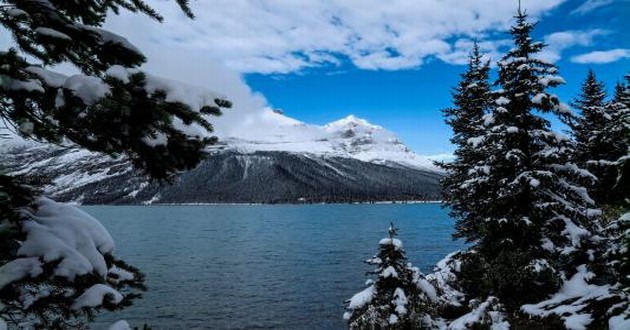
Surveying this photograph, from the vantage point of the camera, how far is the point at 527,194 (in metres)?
21.0

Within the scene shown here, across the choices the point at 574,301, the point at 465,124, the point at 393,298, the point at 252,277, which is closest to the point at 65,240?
the point at 393,298

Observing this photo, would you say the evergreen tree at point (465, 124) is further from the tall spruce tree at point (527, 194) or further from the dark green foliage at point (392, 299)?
the dark green foliage at point (392, 299)

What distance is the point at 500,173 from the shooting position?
72.3 feet

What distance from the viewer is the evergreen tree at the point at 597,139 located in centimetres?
2466

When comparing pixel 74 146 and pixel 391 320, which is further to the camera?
pixel 391 320

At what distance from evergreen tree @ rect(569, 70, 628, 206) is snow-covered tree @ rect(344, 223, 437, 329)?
39.7 ft

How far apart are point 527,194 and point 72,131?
68.5 ft

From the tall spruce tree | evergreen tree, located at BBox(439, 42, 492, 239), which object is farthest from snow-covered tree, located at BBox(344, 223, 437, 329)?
evergreen tree, located at BBox(439, 42, 492, 239)

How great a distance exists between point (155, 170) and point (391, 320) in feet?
43.1

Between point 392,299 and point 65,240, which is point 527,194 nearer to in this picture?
point 392,299

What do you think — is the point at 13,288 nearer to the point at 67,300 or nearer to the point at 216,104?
the point at 67,300

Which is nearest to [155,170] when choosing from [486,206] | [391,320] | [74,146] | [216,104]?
[74,146]

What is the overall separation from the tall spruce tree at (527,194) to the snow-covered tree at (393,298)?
573cm

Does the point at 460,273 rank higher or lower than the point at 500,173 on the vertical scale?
lower
